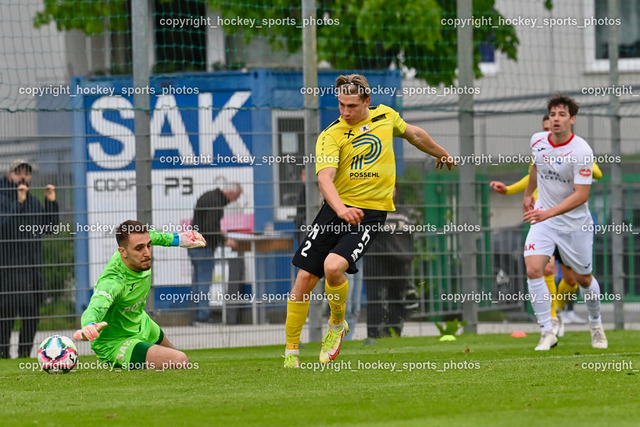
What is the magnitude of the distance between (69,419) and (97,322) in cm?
213

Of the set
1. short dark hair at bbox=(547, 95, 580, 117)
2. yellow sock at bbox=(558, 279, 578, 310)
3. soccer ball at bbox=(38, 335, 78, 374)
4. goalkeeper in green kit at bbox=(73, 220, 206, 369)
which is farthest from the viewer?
yellow sock at bbox=(558, 279, 578, 310)

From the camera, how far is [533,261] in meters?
10.2

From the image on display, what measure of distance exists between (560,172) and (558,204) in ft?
0.98

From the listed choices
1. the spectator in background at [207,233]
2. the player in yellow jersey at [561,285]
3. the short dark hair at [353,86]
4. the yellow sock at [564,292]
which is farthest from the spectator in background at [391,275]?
the short dark hair at [353,86]

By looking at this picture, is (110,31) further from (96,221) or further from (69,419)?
(69,419)

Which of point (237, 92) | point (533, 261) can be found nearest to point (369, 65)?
point (237, 92)

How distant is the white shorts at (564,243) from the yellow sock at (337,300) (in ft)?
7.80

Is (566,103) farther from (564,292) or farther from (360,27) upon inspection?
(360,27)

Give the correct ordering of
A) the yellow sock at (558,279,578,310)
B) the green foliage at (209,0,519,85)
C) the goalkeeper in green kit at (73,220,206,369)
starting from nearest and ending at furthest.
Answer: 1. the goalkeeper in green kit at (73,220,206,369)
2. the yellow sock at (558,279,578,310)
3. the green foliage at (209,0,519,85)

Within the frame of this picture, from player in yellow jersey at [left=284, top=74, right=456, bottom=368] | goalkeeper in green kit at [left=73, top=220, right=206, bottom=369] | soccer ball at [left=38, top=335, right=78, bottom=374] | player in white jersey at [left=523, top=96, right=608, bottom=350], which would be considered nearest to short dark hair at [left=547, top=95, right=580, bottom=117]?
player in white jersey at [left=523, top=96, right=608, bottom=350]

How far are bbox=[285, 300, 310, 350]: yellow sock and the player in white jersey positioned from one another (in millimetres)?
2458

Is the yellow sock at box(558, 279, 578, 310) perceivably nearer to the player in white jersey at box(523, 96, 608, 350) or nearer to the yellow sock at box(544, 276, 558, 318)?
the yellow sock at box(544, 276, 558, 318)

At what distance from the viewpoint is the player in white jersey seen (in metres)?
10.1

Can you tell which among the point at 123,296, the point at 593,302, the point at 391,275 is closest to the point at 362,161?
the point at 123,296
